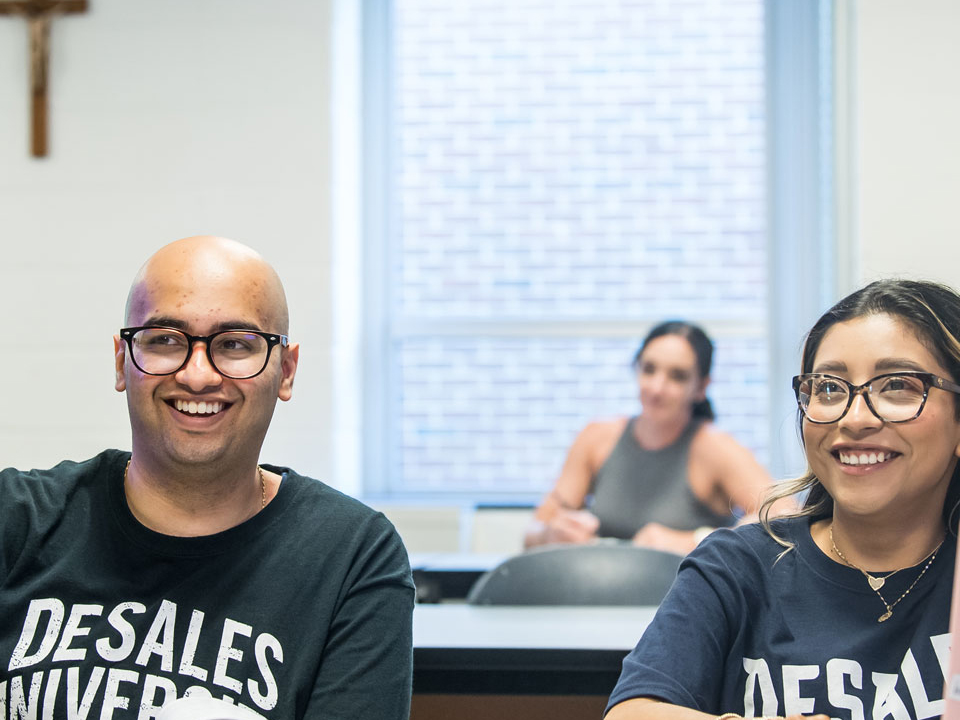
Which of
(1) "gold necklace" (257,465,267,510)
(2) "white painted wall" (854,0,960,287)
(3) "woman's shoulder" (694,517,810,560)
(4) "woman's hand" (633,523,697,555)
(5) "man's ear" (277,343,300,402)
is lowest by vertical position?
(4) "woman's hand" (633,523,697,555)

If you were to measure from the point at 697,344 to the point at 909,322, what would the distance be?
1.98 metres

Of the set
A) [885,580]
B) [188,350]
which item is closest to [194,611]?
[188,350]

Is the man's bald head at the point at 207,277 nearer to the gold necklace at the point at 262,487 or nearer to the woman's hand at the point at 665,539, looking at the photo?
the gold necklace at the point at 262,487

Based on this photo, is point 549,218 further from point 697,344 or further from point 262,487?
point 262,487

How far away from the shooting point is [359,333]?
153 inches

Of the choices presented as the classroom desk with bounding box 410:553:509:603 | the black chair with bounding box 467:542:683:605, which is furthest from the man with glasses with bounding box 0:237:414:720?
the classroom desk with bounding box 410:553:509:603

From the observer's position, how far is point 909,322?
1186mm

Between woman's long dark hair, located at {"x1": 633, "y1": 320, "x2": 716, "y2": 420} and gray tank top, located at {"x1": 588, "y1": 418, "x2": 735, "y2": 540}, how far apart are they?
0.06m

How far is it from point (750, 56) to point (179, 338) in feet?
10.8

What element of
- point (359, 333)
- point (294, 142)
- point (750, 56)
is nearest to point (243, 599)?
point (294, 142)

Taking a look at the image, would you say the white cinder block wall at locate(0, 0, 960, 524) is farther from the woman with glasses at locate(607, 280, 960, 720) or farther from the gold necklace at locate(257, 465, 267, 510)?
the woman with glasses at locate(607, 280, 960, 720)

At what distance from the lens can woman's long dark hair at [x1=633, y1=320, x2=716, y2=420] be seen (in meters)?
3.16

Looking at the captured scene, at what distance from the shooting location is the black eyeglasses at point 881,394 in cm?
115

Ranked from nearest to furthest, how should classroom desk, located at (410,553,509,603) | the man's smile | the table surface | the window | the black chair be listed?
the man's smile, the table surface, the black chair, classroom desk, located at (410,553,509,603), the window
